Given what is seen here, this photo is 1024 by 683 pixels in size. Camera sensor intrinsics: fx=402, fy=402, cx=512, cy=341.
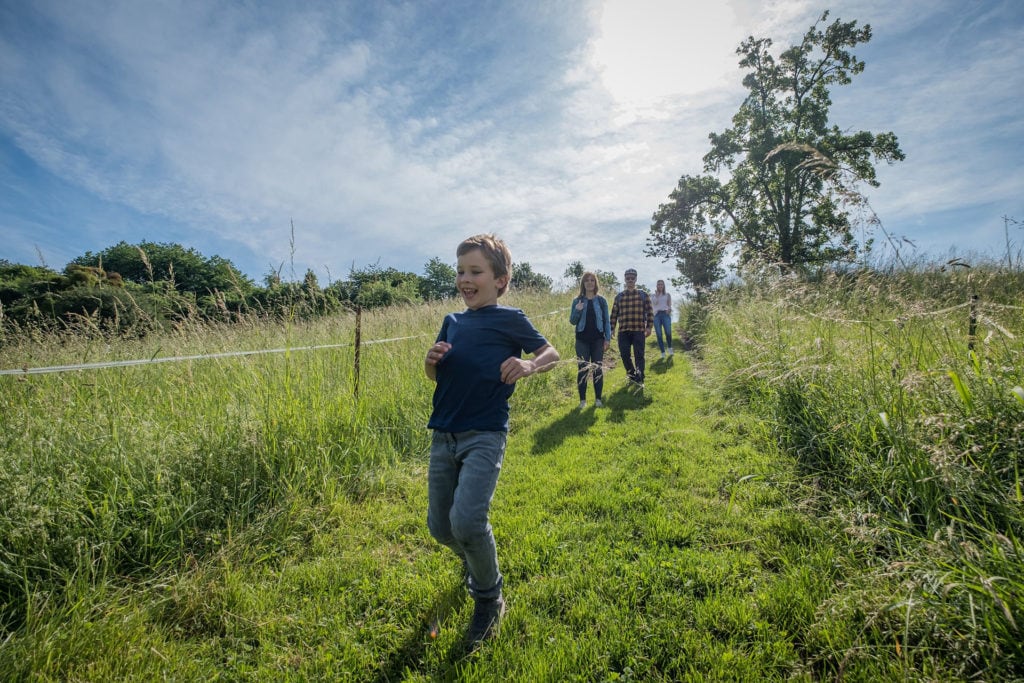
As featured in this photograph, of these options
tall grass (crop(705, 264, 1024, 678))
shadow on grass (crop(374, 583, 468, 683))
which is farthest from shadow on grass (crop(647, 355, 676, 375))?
shadow on grass (crop(374, 583, 468, 683))

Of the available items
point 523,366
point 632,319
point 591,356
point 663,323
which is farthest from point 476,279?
point 663,323

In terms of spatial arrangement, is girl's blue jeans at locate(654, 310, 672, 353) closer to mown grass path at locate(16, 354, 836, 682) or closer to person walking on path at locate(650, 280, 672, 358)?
person walking on path at locate(650, 280, 672, 358)

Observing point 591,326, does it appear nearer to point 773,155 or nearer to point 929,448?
point 929,448

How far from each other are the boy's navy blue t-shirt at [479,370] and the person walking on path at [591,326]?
4.22 meters

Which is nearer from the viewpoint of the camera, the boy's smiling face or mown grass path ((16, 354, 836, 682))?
mown grass path ((16, 354, 836, 682))

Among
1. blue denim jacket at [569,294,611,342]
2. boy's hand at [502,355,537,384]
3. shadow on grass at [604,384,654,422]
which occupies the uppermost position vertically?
blue denim jacket at [569,294,611,342]

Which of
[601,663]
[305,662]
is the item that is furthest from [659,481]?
[305,662]

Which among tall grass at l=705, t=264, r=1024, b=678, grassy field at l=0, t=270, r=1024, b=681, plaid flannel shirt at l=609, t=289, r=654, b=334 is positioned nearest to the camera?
tall grass at l=705, t=264, r=1024, b=678

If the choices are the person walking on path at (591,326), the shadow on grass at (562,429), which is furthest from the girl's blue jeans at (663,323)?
the shadow on grass at (562,429)

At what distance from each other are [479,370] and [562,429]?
3.63m

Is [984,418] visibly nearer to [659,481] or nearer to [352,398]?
[659,481]

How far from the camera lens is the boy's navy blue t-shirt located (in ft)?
7.12

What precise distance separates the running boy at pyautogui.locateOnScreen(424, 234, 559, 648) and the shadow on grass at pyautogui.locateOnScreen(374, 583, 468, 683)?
0.56 ft

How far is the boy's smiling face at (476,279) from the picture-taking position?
7.71 ft
